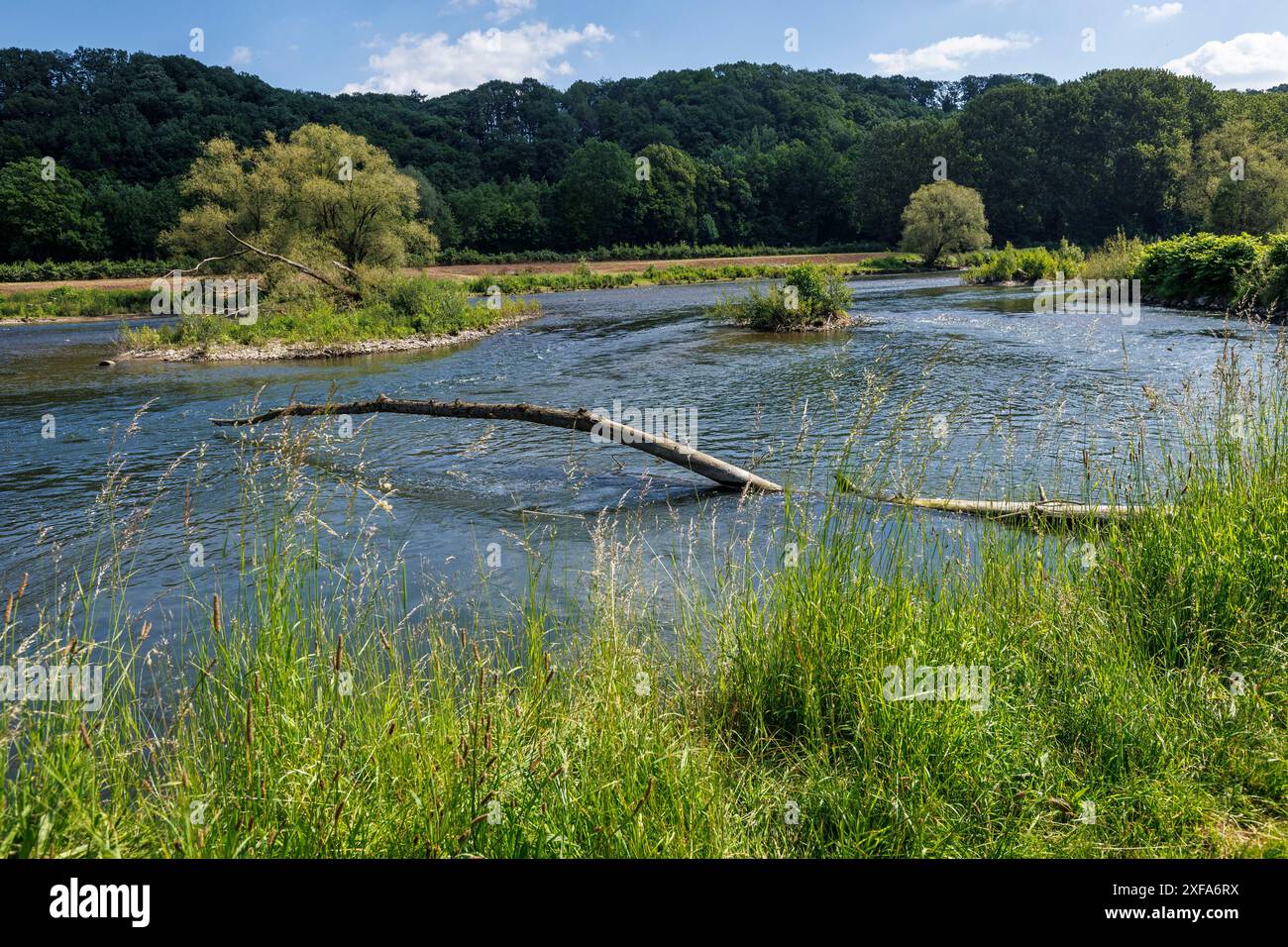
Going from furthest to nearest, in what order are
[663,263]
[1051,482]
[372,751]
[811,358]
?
[663,263] < [811,358] < [1051,482] < [372,751]

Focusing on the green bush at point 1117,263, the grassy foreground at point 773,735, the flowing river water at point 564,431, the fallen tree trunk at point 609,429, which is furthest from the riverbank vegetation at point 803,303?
the grassy foreground at point 773,735

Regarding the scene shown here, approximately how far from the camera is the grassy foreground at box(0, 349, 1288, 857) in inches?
115

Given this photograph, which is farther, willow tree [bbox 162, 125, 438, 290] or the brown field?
the brown field

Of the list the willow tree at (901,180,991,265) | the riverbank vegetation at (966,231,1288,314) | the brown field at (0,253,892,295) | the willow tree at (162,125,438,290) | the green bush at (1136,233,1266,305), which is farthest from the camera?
the willow tree at (901,180,991,265)

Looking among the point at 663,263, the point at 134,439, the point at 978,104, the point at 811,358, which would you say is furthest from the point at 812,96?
the point at 134,439

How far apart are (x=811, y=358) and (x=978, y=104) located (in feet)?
318

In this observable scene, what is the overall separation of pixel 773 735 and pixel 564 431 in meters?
11.8

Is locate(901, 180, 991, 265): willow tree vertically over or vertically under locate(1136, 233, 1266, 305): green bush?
over

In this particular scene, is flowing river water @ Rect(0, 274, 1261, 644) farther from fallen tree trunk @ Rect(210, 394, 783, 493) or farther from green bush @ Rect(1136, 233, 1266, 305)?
green bush @ Rect(1136, 233, 1266, 305)

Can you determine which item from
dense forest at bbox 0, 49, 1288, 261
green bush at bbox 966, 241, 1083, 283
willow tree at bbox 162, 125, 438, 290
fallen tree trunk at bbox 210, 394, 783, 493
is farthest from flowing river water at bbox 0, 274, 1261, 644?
dense forest at bbox 0, 49, 1288, 261

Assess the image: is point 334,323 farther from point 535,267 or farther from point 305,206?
point 535,267

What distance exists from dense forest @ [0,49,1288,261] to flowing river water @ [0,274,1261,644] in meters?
40.1

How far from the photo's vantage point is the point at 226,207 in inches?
1576
